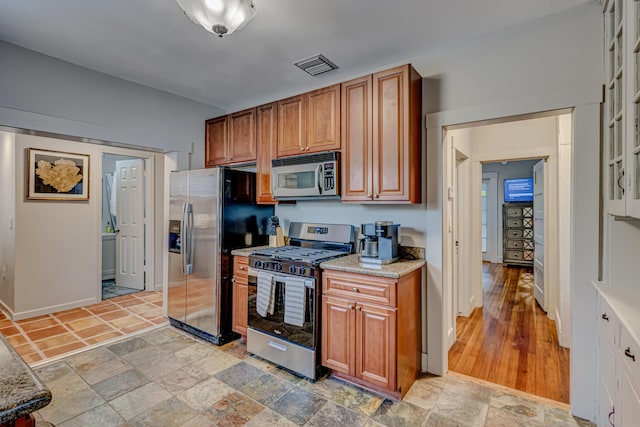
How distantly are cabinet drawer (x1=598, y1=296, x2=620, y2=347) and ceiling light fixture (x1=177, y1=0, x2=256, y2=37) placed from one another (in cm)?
236

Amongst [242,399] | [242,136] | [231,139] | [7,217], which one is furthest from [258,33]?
[7,217]

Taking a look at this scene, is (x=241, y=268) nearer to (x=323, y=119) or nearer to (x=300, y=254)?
(x=300, y=254)

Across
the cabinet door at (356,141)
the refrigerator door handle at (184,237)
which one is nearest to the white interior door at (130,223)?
the refrigerator door handle at (184,237)

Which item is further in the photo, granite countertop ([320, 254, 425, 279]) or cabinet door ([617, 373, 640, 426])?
granite countertop ([320, 254, 425, 279])

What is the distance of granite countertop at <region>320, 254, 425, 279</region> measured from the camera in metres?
2.20

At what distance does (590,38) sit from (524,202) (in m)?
6.25

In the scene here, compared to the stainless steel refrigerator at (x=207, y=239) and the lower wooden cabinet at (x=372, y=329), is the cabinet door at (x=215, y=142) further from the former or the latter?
the lower wooden cabinet at (x=372, y=329)

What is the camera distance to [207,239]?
316 centimetres

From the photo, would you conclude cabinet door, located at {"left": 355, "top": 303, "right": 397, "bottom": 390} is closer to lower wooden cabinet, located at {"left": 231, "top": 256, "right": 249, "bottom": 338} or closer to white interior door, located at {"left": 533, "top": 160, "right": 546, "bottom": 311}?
lower wooden cabinet, located at {"left": 231, "top": 256, "right": 249, "bottom": 338}

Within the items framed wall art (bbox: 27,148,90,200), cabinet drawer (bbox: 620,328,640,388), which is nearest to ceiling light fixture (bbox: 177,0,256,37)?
cabinet drawer (bbox: 620,328,640,388)

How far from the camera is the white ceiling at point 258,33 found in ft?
6.70

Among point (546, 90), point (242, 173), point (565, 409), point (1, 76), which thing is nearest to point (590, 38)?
point (546, 90)

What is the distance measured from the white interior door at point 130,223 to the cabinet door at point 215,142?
1.82m

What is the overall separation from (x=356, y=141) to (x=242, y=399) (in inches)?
83.1
